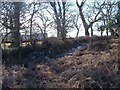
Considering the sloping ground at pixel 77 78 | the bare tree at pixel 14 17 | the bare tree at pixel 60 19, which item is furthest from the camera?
the bare tree at pixel 60 19

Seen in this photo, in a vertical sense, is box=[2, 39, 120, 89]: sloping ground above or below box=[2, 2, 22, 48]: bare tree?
below

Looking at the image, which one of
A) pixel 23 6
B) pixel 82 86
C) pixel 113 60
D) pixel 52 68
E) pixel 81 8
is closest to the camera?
pixel 82 86

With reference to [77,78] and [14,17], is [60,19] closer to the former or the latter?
[14,17]

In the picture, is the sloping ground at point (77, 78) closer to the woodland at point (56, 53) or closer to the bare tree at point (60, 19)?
the woodland at point (56, 53)

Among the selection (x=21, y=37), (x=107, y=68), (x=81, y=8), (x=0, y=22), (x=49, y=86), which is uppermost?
(x=81, y=8)

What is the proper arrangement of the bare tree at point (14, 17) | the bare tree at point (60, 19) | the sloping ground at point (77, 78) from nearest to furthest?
the sloping ground at point (77, 78) → the bare tree at point (14, 17) → the bare tree at point (60, 19)

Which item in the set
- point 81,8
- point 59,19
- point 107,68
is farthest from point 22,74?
point 81,8

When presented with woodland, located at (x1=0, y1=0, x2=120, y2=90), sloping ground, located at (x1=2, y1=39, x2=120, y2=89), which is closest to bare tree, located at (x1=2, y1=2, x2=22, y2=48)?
woodland, located at (x1=0, y1=0, x2=120, y2=90)

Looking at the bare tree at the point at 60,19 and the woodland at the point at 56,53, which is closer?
the woodland at the point at 56,53

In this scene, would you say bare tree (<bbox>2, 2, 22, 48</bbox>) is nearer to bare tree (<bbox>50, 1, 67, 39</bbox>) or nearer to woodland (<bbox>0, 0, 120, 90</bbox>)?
woodland (<bbox>0, 0, 120, 90</bbox>)

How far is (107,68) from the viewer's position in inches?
165

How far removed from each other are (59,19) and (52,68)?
894 centimetres

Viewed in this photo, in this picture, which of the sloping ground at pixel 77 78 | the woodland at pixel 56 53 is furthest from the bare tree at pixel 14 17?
the sloping ground at pixel 77 78

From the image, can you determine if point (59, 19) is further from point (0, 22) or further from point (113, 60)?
point (113, 60)
